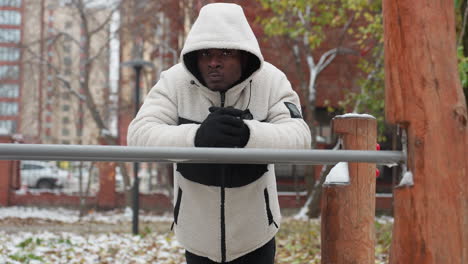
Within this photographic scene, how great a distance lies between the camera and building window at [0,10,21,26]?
40.8ft

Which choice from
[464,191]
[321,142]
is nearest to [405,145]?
[464,191]

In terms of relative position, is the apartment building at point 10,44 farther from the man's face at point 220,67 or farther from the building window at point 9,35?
the man's face at point 220,67

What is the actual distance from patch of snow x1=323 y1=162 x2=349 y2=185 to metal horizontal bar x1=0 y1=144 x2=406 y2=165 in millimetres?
677

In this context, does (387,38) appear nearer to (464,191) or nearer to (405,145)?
(405,145)

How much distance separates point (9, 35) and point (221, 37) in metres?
12.2

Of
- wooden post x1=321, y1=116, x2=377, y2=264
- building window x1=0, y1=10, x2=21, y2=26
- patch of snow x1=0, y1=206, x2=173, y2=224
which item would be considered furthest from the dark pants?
building window x1=0, y1=10, x2=21, y2=26

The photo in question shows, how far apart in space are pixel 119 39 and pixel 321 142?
18.0ft

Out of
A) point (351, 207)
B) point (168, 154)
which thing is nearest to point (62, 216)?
point (351, 207)

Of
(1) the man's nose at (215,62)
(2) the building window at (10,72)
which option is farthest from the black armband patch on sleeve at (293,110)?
(2) the building window at (10,72)

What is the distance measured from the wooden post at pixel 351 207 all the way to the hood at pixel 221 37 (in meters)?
0.63

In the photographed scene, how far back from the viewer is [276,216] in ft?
6.90

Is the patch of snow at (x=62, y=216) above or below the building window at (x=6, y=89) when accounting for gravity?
below

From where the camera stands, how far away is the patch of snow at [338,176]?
2254 mm

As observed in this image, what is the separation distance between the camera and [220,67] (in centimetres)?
196
